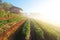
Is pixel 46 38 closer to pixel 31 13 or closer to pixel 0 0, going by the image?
pixel 0 0

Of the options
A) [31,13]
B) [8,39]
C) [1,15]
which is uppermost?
[31,13]

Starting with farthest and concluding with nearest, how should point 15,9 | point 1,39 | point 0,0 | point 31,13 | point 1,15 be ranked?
point 31,13 → point 15,9 → point 0,0 → point 1,15 → point 1,39

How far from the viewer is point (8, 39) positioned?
1733 centimetres

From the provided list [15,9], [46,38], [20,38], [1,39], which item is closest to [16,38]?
[20,38]

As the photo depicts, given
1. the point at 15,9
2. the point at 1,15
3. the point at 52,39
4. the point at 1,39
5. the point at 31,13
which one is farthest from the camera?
the point at 31,13

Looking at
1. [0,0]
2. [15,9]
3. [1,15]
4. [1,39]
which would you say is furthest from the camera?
[15,9]

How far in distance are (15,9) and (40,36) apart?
6253 cm

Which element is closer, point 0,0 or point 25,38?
point 25,38

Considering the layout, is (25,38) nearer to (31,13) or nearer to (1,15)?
(1,15)

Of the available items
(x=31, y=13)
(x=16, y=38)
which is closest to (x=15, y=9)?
(x=16, y=38)

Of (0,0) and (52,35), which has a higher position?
(0,0)

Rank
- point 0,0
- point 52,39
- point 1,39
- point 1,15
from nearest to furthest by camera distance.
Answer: point 1,39 < point 52,39 < point 1,15 < point 0,0

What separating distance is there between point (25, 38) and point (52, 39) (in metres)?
3.40

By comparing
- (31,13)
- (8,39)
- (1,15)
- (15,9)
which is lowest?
(8,39)
